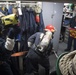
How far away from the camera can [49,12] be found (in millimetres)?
3930

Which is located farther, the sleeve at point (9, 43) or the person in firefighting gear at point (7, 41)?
the sleeve at point (9, 43)

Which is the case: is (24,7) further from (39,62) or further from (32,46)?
(39,62)

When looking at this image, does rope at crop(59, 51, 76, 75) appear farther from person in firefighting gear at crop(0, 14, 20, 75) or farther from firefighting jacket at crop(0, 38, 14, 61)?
firefighting jacket at crop(0, 38, 14, 61)

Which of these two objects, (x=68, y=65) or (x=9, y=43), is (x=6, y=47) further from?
(x=68, y=65)

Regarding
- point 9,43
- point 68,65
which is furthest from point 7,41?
point 68,65

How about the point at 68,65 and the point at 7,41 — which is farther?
the point at 7,41

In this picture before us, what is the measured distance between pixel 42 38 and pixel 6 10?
3.25ft

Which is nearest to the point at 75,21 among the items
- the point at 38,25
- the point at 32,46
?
the point at 38,25

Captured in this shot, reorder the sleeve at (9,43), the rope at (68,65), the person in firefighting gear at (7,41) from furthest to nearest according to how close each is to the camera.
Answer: the sleeve at (9,43) → the person in firefighting gear at (7,41) → the rope at (68,65)

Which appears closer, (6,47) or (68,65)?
(68,65)

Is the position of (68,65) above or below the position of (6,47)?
above

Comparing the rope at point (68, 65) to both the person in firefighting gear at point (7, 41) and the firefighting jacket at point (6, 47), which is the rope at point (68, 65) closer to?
the person in firefighting gear at point (7, 41)

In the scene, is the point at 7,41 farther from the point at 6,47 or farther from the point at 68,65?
the point at 68,65

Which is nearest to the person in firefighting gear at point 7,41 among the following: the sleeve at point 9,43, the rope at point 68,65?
the sleeve at point 9,43
